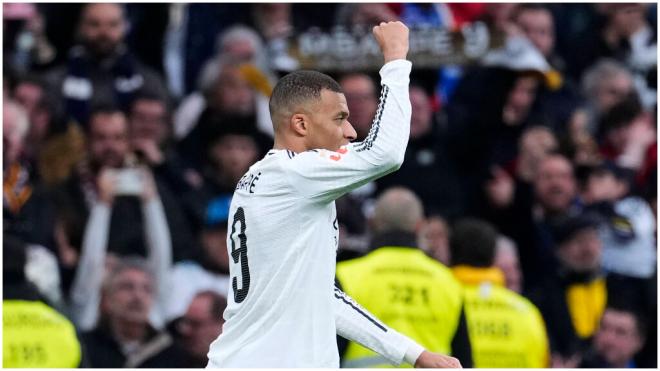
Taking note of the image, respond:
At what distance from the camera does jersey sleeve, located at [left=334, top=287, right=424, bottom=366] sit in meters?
6.09

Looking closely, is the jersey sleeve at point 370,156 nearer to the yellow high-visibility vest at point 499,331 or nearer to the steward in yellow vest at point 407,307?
the steward in yellow vest at point 407,307

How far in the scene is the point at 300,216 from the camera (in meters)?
5.80

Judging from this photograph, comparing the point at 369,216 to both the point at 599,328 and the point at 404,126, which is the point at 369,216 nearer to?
the point at 599,328

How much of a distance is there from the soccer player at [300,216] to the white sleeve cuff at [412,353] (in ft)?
0.19

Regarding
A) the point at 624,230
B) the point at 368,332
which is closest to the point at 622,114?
the point at 624,230

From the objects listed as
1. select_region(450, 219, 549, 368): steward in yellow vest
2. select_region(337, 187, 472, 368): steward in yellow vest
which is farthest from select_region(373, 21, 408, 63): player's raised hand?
select_region(450, 219, 549, 368): steward in yellow vest

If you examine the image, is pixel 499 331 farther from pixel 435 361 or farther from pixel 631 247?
pixel 435 361

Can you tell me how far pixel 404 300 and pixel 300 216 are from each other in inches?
101

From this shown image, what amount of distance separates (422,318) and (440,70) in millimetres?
4756

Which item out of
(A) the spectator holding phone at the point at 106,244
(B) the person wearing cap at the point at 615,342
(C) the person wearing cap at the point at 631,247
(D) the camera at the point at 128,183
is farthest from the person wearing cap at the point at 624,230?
(D) the camera at the point at 128,183

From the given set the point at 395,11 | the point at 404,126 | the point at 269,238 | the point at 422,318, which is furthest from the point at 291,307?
the point at 395,11

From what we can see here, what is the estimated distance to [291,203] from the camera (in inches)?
228

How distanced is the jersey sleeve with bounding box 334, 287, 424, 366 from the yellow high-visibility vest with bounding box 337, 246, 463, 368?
79.2 inches

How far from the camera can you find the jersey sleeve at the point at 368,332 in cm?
609
